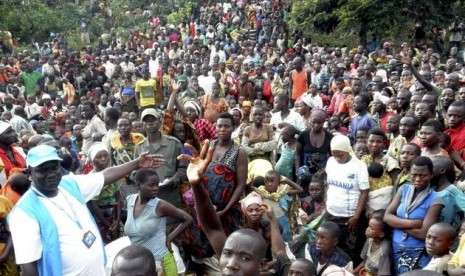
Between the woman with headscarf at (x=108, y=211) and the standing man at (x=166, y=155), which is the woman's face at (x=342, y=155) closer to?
the standing man at (x=166, y=155)

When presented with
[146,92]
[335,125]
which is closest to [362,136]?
[335,125]

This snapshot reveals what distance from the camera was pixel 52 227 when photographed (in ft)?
12.9

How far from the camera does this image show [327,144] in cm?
702

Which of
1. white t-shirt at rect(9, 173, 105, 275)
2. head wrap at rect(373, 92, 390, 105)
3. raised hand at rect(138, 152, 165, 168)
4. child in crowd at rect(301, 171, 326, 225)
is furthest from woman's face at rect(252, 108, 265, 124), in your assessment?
white t-shirt at rect(9, 173, 105, 275)

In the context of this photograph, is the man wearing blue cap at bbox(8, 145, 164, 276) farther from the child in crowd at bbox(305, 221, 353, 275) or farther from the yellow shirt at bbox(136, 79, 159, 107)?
the yellow shirt at bbox(136, 79, 159, 107)

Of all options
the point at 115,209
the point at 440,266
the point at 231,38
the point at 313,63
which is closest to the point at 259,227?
the point at 440,266

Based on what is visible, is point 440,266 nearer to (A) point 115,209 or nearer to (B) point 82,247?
(B) point 82,247

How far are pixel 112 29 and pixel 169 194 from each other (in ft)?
68.3

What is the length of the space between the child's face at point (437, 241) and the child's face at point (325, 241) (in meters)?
0.76

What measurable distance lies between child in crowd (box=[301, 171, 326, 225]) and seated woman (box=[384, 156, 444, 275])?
1298mm

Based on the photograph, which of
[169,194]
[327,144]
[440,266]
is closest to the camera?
[440,266]

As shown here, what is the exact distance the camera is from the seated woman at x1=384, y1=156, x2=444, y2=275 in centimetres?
486

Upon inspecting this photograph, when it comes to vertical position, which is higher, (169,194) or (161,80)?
(169,194)

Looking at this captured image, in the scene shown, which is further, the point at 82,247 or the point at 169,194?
the point at 169,194
